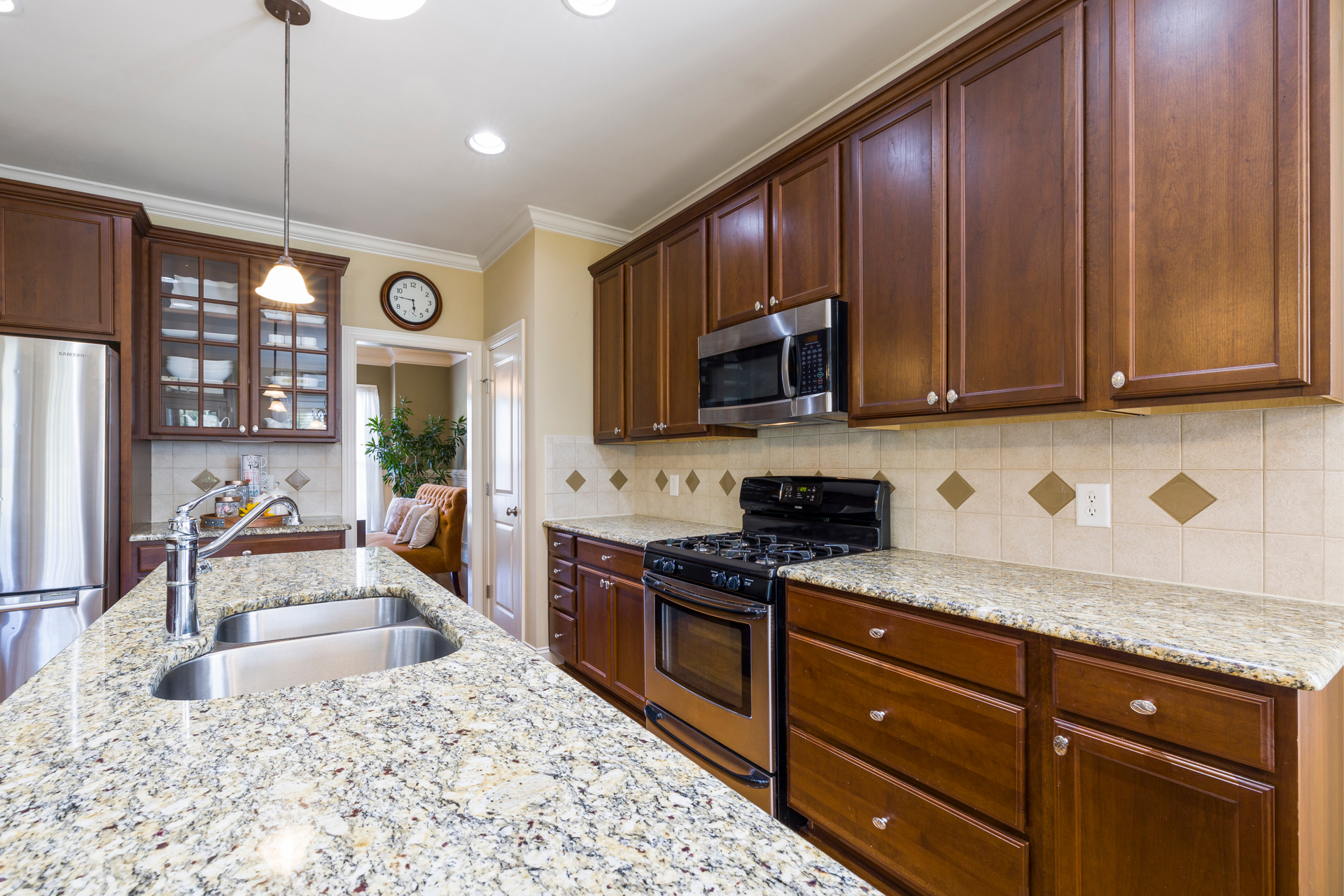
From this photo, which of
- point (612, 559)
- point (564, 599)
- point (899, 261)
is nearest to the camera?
point (899, 261)

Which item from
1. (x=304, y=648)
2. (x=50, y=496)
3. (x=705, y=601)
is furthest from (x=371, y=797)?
(x=50, y=496)

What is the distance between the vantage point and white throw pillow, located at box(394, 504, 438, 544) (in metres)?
5.23

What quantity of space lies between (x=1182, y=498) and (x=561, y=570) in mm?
2682

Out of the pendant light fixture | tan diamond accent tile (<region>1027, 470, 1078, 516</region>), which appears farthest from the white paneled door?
tan diamond accent tile (<region>1027, 470, 1078, 516</region>)

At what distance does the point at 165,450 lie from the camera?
3.44 metres

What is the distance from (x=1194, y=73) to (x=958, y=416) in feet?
3.02

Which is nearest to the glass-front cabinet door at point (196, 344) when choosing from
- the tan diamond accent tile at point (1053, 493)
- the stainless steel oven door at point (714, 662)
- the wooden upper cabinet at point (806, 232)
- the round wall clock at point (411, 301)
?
the round wall clock at point (411, 301)

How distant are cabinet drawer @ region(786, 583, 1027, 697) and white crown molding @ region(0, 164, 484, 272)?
11.3ft

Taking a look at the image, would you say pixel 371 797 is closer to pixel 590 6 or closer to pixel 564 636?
pixel 590 6

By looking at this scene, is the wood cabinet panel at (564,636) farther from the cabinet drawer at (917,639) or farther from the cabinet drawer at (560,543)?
the cabinet drawer at (917,639)

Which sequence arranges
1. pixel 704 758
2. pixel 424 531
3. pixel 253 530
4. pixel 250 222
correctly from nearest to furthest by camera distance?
pixel 704 758 < pixel 253 530 < pixel 250 222 < pixel 424 531

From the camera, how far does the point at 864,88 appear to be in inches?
94.6

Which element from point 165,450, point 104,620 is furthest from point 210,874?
point 165,450

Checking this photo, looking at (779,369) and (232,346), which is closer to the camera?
(779,369)
